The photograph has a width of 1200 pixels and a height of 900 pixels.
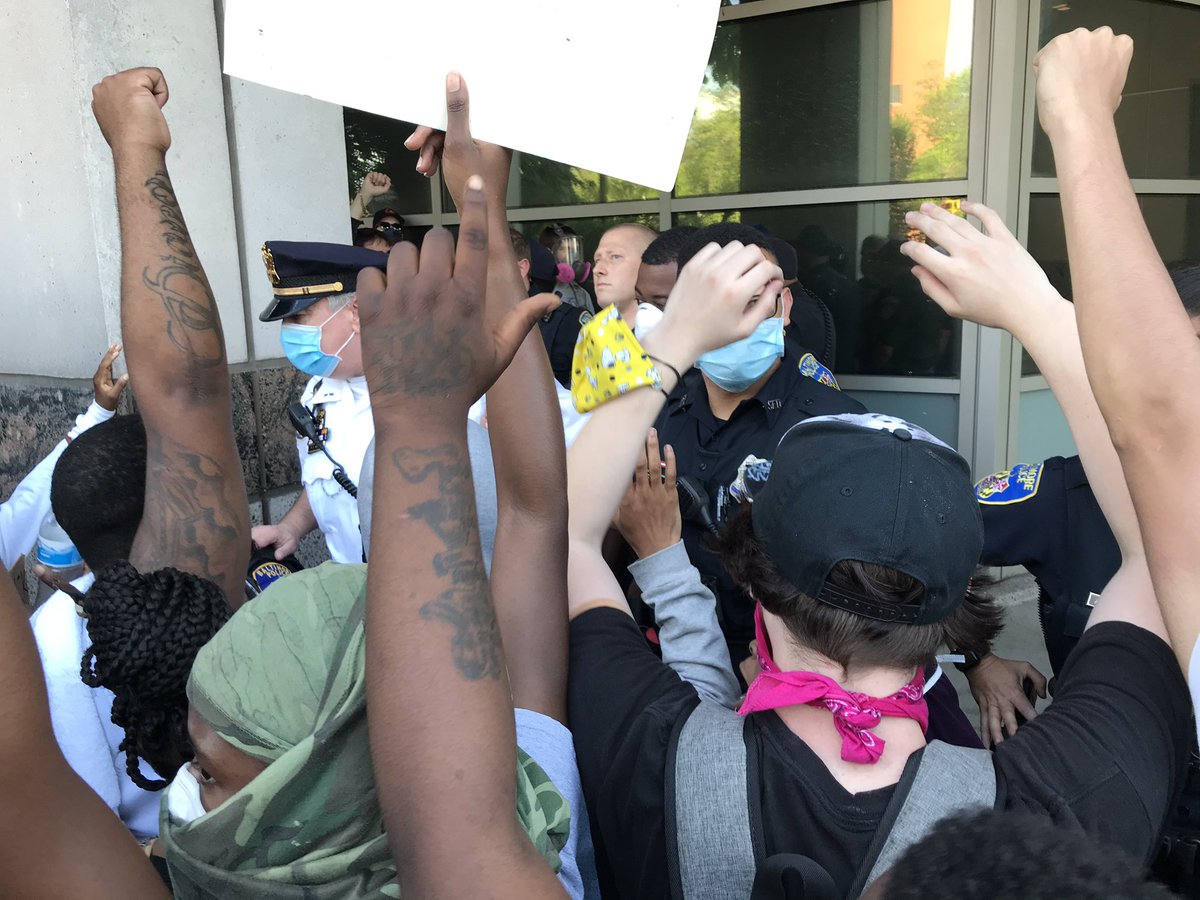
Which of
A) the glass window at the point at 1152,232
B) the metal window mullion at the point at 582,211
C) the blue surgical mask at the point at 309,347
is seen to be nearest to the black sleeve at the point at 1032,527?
the blue surgical mask at the point at 309,347

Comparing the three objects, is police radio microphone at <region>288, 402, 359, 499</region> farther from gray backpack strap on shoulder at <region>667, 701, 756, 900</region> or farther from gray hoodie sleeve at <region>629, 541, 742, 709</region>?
gray backpack strap on shoulder at <region>667, 701, 756, 900</region>

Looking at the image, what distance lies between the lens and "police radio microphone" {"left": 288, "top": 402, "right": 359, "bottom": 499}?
265 cm

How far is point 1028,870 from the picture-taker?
0.60m

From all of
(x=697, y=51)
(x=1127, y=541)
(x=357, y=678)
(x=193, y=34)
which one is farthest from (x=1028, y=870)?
(x=193, y=34)

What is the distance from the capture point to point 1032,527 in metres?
1.78

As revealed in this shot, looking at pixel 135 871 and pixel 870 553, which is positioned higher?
pixel 870 553

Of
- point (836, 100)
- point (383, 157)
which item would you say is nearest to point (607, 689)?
point (836, 100)

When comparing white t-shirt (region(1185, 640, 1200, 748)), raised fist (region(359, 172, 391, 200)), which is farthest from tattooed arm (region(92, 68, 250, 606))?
raised fist (region(359, 172, 391, 200))

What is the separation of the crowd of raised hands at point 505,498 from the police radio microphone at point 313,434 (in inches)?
52.1

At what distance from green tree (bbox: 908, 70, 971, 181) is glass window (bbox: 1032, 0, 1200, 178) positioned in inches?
43.0

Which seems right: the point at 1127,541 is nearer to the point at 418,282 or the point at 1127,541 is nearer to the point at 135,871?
the point at 418,282

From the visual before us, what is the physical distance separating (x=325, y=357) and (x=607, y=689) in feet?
6.30

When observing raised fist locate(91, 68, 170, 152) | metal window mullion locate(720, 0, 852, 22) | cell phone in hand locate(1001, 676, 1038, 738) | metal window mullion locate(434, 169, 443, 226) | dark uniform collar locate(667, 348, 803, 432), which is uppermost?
metal window mullion locate(720, 0, 852, 22)

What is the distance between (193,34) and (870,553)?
2909mm
